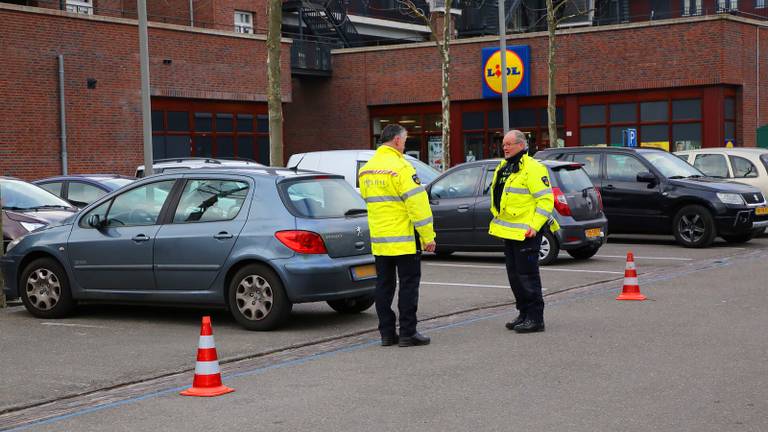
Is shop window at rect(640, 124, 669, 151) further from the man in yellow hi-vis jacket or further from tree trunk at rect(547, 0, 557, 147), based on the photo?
the man in yellow hi-vis jacket

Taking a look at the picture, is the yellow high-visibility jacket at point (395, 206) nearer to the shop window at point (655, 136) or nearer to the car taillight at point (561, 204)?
the car taillight at point (561, 204)

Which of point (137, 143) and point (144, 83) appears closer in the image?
point (144, 83)

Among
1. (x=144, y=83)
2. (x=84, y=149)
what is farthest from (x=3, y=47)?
(x=144, y=83)

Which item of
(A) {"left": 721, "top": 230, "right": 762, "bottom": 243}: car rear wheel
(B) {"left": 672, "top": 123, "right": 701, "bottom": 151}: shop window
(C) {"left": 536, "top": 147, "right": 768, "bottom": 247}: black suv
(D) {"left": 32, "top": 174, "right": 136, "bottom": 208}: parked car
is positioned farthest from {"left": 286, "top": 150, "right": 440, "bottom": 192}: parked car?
(B) {"left": 672, "top": 123, "right": 701, "bottom": 151}: shop window

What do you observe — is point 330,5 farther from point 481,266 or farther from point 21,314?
point 21,314

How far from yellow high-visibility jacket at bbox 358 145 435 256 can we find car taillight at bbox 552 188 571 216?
22.5 feet

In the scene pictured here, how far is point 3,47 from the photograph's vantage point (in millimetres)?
28984

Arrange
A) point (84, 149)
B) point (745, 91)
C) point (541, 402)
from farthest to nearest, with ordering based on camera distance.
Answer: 1. point (745, 91)
2. point (84, 149)
3. point (541, 402)

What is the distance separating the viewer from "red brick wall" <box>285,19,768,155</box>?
3444 centimetres

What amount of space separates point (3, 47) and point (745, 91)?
2293cm

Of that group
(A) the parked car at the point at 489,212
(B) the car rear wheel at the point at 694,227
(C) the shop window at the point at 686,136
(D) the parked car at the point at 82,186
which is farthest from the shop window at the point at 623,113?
(D) the parked car at the point at 82,186

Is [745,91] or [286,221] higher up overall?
[745,91]

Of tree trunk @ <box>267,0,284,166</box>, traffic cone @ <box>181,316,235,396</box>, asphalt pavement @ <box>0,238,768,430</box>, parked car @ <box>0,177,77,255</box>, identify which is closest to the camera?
asphalt pavement @ <box>0,238,768,430</box>

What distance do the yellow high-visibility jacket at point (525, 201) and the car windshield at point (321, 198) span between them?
1597 mm
